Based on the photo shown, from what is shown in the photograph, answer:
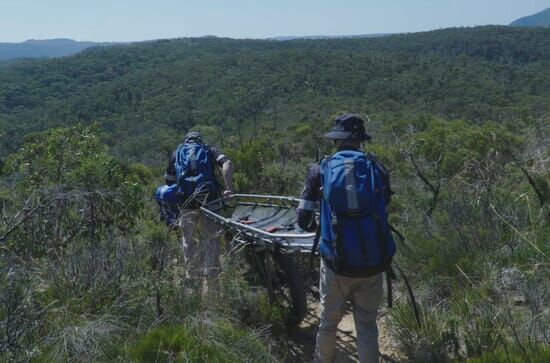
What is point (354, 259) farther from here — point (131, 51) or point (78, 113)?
point (131, 51)

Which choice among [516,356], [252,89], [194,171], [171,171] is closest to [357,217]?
[516,356]

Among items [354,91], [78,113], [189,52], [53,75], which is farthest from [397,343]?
[189,52]

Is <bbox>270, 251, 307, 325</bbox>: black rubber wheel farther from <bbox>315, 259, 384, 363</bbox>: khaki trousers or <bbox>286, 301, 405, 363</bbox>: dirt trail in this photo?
<bbox>315, 259, 384, 363</bbox>: khaki trousers

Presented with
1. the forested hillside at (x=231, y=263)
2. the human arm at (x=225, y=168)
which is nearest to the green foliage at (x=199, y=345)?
the forested hillside at (x=231, y=263)

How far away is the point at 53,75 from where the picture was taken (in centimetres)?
9288

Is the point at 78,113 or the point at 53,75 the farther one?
the point at 53,75

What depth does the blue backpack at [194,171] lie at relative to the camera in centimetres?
396

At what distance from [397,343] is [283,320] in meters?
0.70

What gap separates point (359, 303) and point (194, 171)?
169 cm

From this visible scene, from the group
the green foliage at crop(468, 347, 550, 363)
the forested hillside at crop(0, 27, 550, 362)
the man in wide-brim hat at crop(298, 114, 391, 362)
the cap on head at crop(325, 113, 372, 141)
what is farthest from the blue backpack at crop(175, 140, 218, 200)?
the green foliage at crop(468, 347, 550, 363)

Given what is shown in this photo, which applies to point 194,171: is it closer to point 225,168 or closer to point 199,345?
point 225,168

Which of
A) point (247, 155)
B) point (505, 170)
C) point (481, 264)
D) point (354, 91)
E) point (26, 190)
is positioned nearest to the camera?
point (481, 264)

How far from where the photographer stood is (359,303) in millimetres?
2785

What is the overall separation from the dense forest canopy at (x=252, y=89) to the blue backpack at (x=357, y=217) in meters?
30.6
